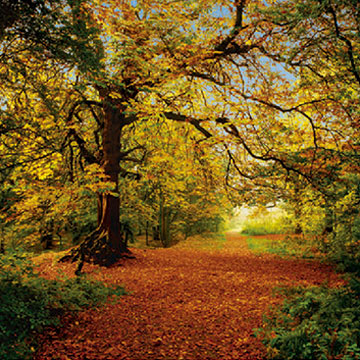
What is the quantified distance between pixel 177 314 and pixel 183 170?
5.76 m

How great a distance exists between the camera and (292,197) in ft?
28.5

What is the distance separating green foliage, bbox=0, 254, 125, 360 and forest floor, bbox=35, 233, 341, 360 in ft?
0.74

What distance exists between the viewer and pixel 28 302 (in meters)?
3.70

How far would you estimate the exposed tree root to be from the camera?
847cm

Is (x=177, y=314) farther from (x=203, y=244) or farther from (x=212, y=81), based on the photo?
(x=203, y=244)

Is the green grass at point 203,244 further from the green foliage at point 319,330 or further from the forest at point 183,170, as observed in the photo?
the green foliage at point 319,330

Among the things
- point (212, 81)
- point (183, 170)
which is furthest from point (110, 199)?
point (212, 81)

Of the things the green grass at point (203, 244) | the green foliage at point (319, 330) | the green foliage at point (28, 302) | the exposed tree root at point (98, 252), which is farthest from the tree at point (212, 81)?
the green grass at point (203, 244)

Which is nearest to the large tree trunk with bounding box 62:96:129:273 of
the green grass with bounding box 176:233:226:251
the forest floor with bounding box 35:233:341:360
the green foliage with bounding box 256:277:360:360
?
the forest floor with bounding box 35:233:341:360

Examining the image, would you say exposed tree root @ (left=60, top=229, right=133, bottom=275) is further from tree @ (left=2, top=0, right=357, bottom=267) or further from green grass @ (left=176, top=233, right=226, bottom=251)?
green grass @ (left=176, top=233, right=226, bottom=251)

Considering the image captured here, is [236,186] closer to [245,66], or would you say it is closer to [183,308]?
[245,66]

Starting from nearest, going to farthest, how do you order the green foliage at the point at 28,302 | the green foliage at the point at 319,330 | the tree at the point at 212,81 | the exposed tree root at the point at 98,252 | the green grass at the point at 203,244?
the green foliage at the point at 319,330 → the green foliage at the point at 28,302 → the tree at the point at 212,81 → the exposed tree root at the point at 98,252 → the green grass at the point at 203,244

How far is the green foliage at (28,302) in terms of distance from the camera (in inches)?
122

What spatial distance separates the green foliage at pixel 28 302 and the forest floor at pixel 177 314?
23 cm
